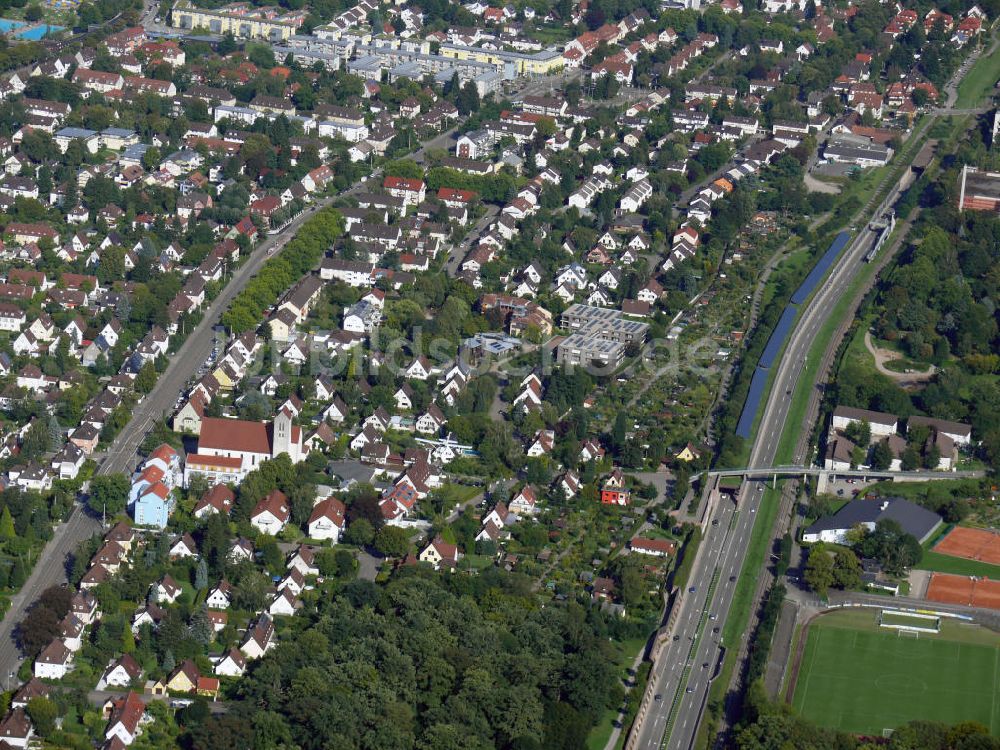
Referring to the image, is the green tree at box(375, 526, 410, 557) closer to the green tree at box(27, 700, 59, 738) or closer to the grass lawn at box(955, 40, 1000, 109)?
the green tree at box(27, 700, 59, 738)

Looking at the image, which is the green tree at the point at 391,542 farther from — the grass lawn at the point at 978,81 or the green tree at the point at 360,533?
the grass lawn at the point at 978,81

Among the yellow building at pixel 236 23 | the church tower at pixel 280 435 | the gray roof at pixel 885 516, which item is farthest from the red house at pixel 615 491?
the yellow building at pixel 236 23

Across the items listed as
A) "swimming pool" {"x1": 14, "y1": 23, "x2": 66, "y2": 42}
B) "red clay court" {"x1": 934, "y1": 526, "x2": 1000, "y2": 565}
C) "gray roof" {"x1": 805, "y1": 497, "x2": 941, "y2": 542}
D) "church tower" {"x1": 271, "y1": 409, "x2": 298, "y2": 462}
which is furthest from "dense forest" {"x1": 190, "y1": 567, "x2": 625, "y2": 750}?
"swimming pool" {"x1": 14, "y1": 23, "x2": 66, "y2": 42}

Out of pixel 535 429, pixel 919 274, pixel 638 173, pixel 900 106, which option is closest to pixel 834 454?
pixel 535 429

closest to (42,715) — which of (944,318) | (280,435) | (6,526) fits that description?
(6,526)

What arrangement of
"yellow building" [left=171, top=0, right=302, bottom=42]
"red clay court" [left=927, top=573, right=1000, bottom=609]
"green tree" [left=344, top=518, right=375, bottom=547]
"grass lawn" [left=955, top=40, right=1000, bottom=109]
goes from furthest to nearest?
"yellow building" [left=171, top=0, right=302, bottom=42] < "grass lawn" [left=955, top=40, right=1000, bottom=109] < "green tree" [left=344, top=518, right=375, bottom=547] < "red clay court" [left=927, top=573, right=1000, bottom=609]

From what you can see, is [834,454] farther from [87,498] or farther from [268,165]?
[268,165]

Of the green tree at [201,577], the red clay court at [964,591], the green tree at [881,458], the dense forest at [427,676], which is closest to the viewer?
the dense forest at [427,676]
